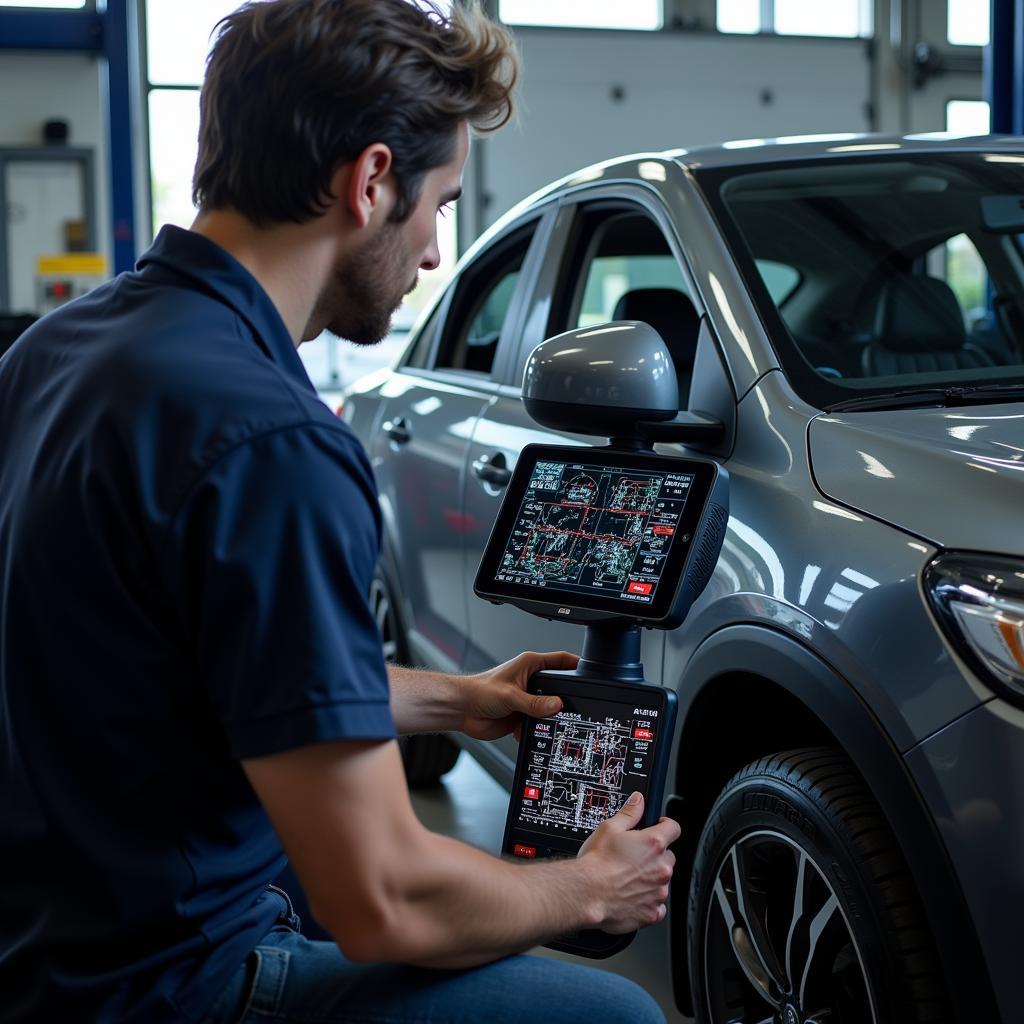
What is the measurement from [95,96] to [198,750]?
10.5 meters

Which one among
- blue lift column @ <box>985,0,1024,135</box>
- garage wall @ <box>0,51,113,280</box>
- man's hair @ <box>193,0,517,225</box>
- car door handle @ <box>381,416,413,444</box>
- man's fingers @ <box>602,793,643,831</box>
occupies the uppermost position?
garage wall @ <box>0,51,113,280</box>

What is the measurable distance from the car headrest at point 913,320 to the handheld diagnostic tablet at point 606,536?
0.97 m

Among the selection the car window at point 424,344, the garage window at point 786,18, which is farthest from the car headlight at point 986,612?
the garage window at point 786,18

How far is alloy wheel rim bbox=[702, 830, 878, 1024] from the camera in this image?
1601 millimetres

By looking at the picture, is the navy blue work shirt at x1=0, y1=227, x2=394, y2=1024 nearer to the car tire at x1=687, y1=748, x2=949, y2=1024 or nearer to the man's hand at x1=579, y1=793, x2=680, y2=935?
the man's hand at x1=579, y1=793, x2=680, y2=935

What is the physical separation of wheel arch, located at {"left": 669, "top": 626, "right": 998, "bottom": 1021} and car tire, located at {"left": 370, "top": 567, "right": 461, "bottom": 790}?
Result: 1.45 meters

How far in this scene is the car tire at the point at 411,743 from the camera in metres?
3.35

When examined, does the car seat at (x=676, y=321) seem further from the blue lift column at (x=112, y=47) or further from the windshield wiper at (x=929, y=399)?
the blue lift column at (x=112, y=47)

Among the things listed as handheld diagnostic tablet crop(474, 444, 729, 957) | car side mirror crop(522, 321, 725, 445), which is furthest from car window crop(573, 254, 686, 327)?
handheld diagnostic tablet crop(474, 444, 729, 957)

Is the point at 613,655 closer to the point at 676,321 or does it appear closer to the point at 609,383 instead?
the point at 609,383

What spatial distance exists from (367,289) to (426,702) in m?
0.53

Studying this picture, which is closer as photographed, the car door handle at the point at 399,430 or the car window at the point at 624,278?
the car door handle at the point at 399,430

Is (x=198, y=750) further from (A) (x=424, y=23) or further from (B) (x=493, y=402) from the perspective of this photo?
(B) (x=493, y=402)

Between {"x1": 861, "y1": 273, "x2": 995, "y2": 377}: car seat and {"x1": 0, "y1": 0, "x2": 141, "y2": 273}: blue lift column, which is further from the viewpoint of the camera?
{"x1": 0, "y1": 0, "x2": 141, "y2": 273}: blue lift column
